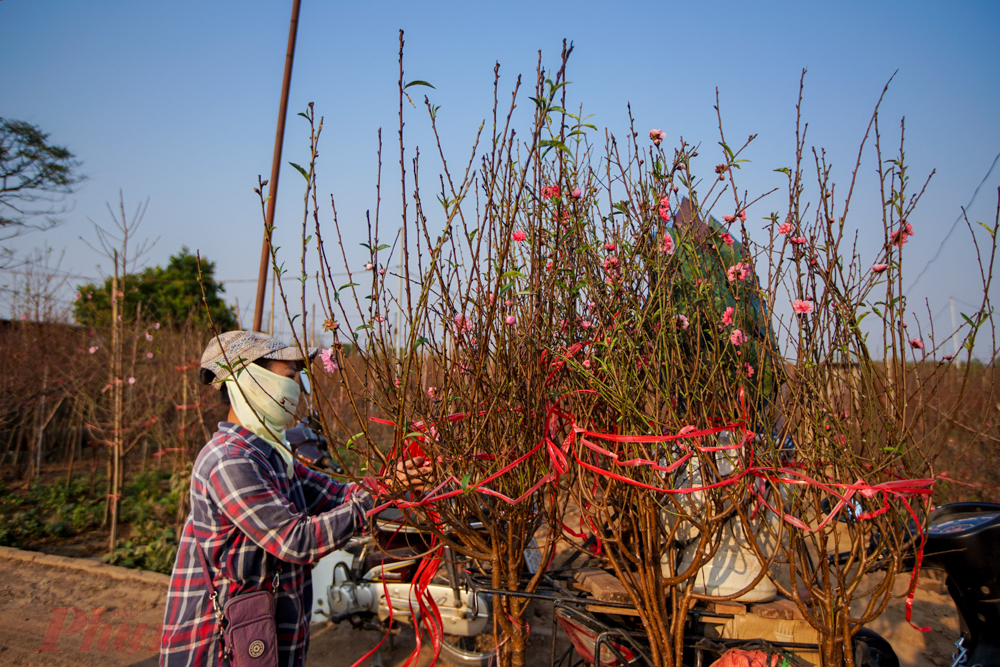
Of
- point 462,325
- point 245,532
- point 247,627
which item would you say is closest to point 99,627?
point 247,627

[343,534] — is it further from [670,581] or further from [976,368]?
[976,368]

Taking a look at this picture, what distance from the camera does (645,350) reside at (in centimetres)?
208

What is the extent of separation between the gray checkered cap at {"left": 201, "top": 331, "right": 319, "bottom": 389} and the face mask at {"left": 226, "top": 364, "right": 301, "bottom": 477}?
5cm

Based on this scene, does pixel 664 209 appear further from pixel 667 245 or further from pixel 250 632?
pixel 250 632

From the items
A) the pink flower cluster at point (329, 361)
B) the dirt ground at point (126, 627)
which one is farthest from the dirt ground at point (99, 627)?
the pink flower cluster at point (329, 361)

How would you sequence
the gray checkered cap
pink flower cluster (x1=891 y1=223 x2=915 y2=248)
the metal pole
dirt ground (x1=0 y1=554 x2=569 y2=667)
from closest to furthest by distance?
pink flower cluster (x1=891 y1=223 x2=915 y2=248) < the gray checkered cap < dirt ground (x1=0 y1=554 x2=569 y2=667) < the metal pole

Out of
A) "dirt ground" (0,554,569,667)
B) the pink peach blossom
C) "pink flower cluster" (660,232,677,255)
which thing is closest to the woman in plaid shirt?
"pink flower cluster" (660,232,677,255)

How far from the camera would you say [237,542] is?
6.77ft

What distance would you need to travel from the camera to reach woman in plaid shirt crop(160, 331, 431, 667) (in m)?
2.00

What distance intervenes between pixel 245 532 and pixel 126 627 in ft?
12.3

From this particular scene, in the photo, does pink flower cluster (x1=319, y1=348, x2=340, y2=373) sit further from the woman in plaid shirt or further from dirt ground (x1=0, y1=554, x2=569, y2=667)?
dirt ground (x1=0, y1=554, x2=569, y2=667)

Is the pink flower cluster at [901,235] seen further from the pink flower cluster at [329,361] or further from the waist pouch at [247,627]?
the waist pouch at [247,627]

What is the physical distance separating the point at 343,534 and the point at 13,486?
9.13m

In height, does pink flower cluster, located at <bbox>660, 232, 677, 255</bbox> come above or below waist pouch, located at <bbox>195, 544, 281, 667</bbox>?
above
